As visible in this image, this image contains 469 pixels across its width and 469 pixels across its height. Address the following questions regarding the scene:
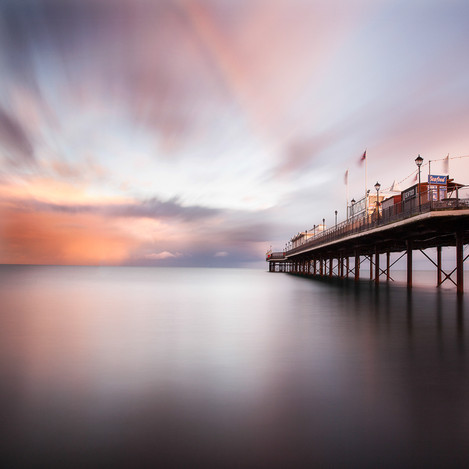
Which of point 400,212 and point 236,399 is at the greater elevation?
point 400,212

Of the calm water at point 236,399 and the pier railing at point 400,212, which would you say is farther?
the pier railing at point 400,212

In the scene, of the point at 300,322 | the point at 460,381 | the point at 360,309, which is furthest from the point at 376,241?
the point at 460,381

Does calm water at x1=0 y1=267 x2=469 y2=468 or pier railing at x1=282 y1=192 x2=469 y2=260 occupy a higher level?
pier railing at x1=282 y1=192 x2=469 y2=260

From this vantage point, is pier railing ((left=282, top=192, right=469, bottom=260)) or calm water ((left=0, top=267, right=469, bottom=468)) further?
pier railing ((left=282, top=192, right=469, bottom=260))

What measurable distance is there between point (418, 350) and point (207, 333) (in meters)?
7.31

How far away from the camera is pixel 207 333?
13.7 metres

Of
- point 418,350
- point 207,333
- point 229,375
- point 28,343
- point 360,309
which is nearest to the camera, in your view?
point 229,375

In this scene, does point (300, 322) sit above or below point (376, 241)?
below

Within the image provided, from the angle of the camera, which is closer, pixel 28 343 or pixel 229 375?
pixel 229 375

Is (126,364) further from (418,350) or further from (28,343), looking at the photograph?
(418,350)

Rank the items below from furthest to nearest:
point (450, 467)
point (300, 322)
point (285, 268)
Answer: point (285, 268) < point (300, 322) < point (450, 467)

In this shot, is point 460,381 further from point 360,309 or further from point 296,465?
point 360,309

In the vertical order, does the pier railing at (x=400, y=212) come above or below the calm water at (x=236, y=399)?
above

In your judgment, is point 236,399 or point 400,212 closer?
point 236,399
